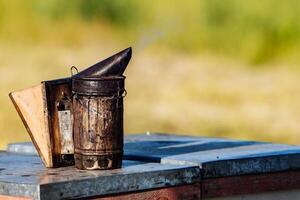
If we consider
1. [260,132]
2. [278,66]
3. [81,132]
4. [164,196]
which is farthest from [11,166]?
[278,66]

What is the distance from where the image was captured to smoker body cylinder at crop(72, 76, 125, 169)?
20.1 ft

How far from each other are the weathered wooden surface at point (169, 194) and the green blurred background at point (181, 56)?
319 inches

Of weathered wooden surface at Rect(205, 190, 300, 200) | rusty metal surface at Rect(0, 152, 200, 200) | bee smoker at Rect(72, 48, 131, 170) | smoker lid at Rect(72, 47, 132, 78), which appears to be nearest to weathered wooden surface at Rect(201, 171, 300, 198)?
weathered wooden surface at Rect(205, 190, 300, 200)

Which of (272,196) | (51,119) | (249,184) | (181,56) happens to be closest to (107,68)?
(51,119)

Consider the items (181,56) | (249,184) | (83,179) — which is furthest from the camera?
(181,56)

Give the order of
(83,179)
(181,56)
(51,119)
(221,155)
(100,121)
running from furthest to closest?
1. (181,56)
2. (221,155)
3. (51,119)
4. (100,121)
5. (83,179)

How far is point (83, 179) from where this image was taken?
580 centimetres

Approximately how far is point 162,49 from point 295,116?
231 cm

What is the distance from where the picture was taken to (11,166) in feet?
21.0

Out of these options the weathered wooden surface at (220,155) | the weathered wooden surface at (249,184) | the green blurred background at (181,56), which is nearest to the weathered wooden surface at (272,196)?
the weathered wooden surface at (249,184)

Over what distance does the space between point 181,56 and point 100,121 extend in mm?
9710

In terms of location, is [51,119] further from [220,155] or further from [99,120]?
[220,155]

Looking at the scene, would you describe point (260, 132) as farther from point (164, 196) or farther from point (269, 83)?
point (164, 196)

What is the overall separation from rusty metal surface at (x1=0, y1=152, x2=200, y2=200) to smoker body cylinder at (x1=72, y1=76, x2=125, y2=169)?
0.08m
